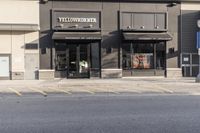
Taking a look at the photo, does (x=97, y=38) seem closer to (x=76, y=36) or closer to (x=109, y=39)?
(x=109, y=39)

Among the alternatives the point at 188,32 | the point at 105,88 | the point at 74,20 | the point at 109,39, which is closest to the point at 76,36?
the point at 74,20

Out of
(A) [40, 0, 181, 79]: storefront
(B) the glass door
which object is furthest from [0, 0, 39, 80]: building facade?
(B) the glass door

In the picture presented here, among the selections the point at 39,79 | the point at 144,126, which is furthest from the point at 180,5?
the point at 144,126

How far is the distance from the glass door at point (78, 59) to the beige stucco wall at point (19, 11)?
12.0 ft

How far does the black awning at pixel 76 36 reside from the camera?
1396 inches

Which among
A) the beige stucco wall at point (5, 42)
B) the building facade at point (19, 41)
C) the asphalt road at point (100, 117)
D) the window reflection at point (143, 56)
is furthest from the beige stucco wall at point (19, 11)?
the asphalt road at point (100, 117)

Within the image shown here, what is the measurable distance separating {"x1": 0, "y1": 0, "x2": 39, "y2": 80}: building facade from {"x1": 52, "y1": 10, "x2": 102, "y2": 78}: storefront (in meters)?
1.57

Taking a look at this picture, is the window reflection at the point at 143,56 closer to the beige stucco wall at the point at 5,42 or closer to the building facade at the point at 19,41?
the building facade at the point at 19,41

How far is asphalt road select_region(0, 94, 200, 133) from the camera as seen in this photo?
11.1 m

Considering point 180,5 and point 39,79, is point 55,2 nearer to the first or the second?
point 39,79

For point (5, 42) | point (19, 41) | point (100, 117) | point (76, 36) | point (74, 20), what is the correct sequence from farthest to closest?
1. point (74, 20)
2. point (19, 41)
3. point (5, 42)
4. point (76, 36)
5. point (100, 117)

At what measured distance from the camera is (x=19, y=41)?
118 feet

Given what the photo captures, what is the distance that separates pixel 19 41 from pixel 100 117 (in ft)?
78.7

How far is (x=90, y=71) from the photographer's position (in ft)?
122
